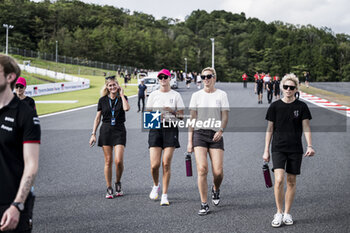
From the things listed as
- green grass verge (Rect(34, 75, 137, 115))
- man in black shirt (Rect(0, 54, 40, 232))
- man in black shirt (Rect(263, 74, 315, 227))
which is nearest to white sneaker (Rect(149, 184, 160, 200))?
man in black shirt (Rect(263, 74, 315, 227))

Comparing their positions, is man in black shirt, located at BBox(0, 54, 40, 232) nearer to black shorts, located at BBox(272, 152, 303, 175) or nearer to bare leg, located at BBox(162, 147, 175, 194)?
black shorts, located at BBox(272, 152, 303, 175)

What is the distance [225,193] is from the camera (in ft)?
22.3

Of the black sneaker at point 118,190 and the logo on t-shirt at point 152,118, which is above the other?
the logo on t-shirt at point 152,118

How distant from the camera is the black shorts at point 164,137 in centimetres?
631

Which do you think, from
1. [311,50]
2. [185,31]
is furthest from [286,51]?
[185,31]

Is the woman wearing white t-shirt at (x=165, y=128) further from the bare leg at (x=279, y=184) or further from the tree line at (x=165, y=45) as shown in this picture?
the tree line at (x=165, y=45)

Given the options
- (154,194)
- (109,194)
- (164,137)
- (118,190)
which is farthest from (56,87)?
(164,137)

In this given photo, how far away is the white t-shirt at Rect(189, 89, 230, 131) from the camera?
19.4 ft

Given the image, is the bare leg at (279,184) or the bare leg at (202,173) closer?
the bare leg at (279,184)

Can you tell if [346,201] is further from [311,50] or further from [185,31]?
[185,31]

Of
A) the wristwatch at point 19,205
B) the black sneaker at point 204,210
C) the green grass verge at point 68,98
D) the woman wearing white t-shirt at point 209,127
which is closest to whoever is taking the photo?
the wristwatch at point 19,205

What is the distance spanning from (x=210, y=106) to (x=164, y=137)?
92 cm

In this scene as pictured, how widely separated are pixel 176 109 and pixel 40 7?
139 metres

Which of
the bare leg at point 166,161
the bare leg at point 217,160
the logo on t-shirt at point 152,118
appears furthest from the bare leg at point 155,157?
the bare leg at point 217,160
